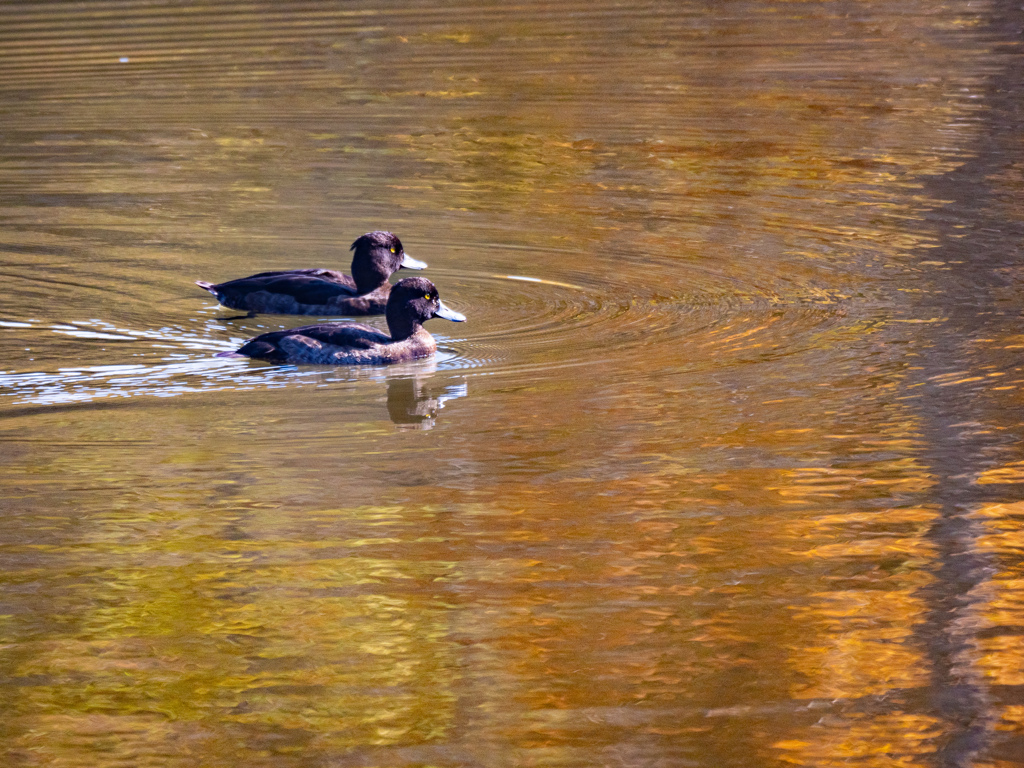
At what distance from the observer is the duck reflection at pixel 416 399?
733 centimetres

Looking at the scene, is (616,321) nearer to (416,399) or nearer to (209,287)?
(416,399)

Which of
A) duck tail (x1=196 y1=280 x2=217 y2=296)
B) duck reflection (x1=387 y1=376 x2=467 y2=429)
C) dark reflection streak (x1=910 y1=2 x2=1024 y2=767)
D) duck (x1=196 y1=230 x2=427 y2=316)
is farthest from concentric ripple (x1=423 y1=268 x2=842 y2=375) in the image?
duck tail (x1=196 y1=280 x2=217 y2=296)

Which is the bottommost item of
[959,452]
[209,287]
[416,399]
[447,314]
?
[959,452]

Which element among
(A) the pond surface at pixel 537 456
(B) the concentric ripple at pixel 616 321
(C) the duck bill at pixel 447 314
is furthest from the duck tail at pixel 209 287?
(C) the duck bill at pixel 447 314

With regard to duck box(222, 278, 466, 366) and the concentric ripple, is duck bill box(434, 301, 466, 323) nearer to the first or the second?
duck box(222, 278, 466, 366)

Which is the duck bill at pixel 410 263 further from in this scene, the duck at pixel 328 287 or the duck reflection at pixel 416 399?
the duck reflection at pixel 416 399

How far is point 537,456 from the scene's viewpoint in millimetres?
6609

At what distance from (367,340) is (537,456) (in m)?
2.14

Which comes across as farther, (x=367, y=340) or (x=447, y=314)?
(x=447, y=314)

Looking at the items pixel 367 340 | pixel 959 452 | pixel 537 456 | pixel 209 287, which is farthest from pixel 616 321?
pixel 959 452

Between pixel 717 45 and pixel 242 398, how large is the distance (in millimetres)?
13667

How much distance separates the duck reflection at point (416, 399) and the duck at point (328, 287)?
6.12 ft

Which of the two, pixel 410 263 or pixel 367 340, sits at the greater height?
pixel 410 263

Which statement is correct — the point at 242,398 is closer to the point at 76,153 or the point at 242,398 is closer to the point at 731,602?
the point at 731,602
